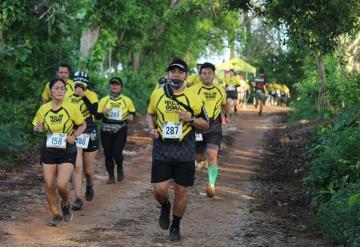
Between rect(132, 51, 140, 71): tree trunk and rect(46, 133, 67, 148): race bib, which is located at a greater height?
rect(132, 51, 140, 71): tree trunk

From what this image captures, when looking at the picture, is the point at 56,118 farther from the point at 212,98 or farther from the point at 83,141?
the point at 212,98

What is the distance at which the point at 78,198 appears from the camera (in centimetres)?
915

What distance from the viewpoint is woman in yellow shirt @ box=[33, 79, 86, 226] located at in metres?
7.92

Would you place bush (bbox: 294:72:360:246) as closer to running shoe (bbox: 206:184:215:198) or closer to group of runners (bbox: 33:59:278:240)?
running shoe (bbox: 206:184:215:198)

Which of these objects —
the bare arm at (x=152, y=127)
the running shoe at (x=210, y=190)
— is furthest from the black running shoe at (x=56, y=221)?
the running shoe at (x=210, y=190)

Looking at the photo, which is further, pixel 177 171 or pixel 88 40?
pixel 88 40

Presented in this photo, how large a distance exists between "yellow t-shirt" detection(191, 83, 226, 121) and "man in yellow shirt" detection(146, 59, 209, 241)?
10.4 feet

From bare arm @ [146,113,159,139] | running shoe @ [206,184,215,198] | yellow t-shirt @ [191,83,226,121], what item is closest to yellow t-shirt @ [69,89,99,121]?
yellow t-shirt @ [191,83,226,121]

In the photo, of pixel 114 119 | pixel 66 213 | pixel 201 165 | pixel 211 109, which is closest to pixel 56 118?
pixel 66 213

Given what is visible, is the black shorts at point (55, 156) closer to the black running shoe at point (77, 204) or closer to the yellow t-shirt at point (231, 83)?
the black running shoe at point (77, 204)

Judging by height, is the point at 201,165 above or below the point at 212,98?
below

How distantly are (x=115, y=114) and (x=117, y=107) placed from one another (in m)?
0.14

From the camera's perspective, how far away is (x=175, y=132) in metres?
7.26

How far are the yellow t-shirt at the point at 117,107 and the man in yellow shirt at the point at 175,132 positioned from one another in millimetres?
3655
